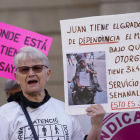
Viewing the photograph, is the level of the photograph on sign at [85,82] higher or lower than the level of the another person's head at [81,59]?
lower

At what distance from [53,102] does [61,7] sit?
3422mm

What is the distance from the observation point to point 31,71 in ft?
8.07

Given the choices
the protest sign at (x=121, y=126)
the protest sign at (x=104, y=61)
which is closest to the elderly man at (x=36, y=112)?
the protest sign at (x=104, y=61)

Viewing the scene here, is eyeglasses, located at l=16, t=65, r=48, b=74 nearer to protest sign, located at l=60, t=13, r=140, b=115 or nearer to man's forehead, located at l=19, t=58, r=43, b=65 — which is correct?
man's forehead, located at l=19, t=58, r=43, b=65

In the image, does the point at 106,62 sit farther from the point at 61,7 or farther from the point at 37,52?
the point at 61,7

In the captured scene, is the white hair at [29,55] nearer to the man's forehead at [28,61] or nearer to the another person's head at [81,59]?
the man's forehead at [28,61]

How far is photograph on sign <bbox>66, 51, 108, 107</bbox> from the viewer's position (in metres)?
2.50

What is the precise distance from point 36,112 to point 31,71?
0.31m

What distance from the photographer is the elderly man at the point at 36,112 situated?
235 cm

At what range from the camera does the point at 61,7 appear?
18.8 ft

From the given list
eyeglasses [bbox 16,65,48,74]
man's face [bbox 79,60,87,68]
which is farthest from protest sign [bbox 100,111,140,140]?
eyeglasses [bbox 16,65,48,74]

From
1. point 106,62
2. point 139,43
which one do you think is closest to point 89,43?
point 106,62

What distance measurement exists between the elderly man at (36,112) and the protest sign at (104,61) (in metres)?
0.11

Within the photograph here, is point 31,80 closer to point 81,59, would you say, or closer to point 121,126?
point 81,59
